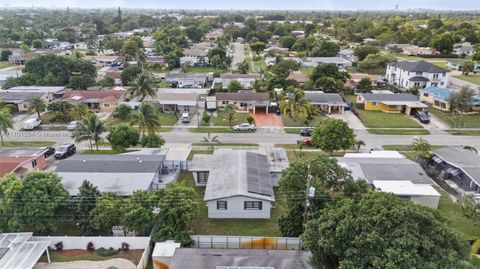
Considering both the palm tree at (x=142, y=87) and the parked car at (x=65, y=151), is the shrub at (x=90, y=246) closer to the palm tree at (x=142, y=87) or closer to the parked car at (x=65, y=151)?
the parked car at (x=65, y=151)

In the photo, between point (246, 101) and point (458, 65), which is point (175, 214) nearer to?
point (246, 101)

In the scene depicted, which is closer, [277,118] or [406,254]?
[406,254]

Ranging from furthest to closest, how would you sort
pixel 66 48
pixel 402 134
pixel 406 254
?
1. pixel 66 48
2. pixel 402 134
3. pixel 406 254

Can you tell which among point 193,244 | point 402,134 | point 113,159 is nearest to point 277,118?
point 402,134

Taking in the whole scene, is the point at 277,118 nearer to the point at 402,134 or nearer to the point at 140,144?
the point at 402,134

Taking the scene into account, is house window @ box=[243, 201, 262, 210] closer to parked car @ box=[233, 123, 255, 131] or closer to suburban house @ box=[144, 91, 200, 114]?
parked car @ box=[233, 123, 255, 131]

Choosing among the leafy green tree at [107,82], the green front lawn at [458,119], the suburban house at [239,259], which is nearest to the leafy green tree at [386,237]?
the suburban house at [239,259]
